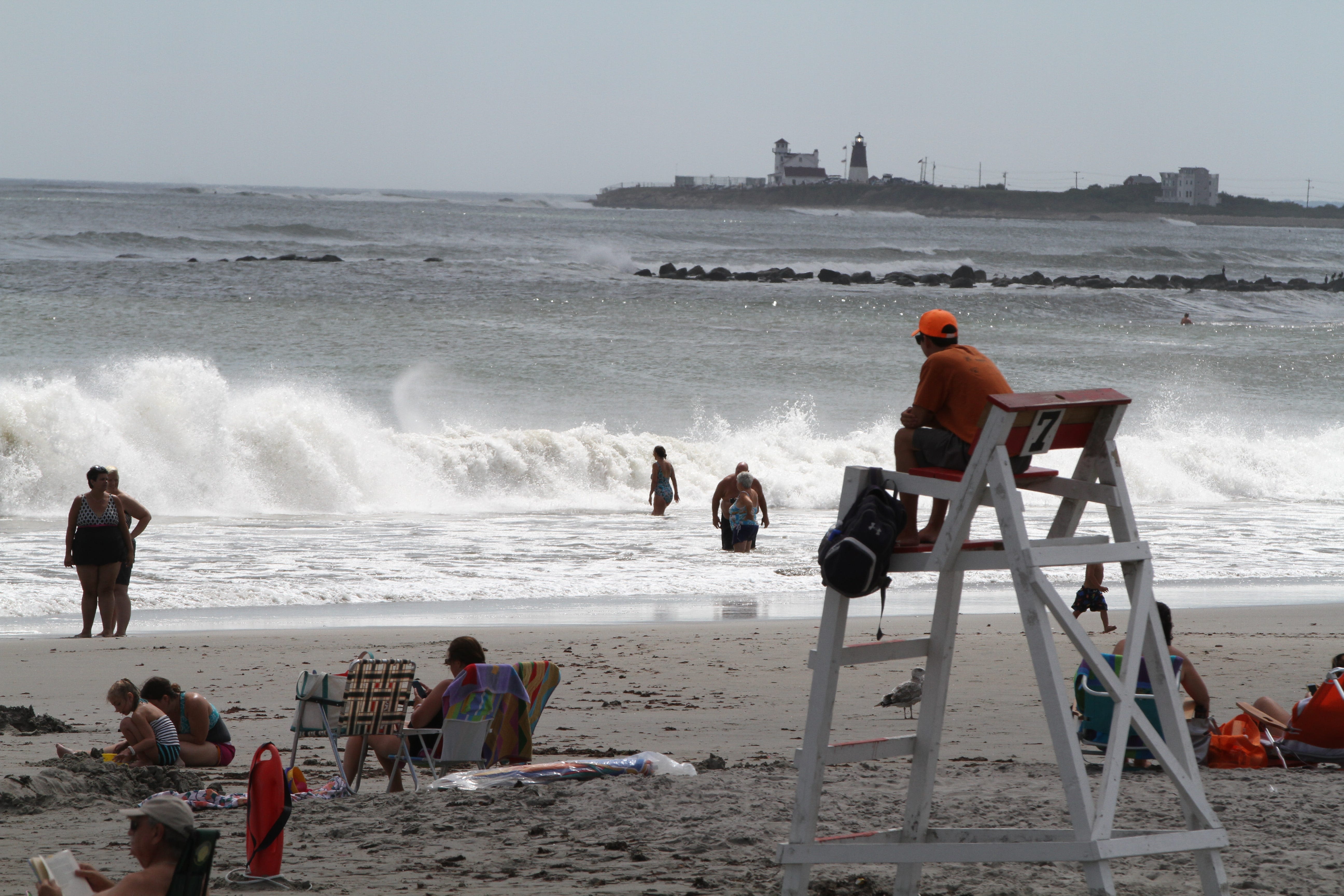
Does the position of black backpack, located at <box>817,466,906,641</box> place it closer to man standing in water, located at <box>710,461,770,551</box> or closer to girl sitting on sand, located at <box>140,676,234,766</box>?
girl sitting on sand, located at <box>140,676,234,766</box>

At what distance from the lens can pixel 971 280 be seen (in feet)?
196

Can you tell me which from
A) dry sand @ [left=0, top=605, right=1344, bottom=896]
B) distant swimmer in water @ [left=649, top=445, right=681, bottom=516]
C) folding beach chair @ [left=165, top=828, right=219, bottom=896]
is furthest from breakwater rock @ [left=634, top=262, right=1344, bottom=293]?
folding beach chair @ [left=165, top=828, right=219, bottom=896]

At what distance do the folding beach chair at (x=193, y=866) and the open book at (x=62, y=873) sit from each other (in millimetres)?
222

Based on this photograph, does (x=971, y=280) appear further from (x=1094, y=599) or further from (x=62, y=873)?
(x=62, y=873)

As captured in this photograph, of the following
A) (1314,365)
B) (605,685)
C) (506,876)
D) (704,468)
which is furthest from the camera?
(1314,365)

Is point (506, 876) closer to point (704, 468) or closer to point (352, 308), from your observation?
point (704, 468)

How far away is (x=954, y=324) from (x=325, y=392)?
2326cm

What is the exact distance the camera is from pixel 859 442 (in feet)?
74.0

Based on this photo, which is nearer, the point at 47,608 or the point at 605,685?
the point at 605,685

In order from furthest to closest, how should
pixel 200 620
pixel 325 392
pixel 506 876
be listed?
pixel 325 392 < pixel 200 620 < pixel 506 876

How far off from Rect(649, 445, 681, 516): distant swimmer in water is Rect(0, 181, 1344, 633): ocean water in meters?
0.22

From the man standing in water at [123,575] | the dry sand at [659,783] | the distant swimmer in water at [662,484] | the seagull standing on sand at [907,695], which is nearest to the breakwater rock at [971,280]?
the distant swimmer in water at [662,484]

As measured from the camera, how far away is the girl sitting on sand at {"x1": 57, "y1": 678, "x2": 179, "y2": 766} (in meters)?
5.82

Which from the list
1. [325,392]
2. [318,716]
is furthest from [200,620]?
[325,392]
